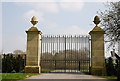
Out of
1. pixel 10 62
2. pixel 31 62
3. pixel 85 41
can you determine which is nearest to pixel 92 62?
pixel 85 41

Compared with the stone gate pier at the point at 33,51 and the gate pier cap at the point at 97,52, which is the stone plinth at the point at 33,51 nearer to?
the stone gate pier at the point at 33,51

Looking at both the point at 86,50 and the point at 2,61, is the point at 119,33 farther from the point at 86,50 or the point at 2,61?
the point at 2,61

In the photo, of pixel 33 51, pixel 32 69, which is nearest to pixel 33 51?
pixel 33 51

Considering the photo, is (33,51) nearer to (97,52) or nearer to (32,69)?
(32,69)

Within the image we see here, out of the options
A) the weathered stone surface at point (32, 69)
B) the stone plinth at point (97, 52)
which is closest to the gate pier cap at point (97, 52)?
the stone plinth at point (97, 52)

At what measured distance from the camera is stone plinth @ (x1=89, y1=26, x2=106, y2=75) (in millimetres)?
14512

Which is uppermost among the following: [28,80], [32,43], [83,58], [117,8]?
[117,8]

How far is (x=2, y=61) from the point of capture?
55.3ft

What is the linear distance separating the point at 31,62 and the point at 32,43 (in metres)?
1.45

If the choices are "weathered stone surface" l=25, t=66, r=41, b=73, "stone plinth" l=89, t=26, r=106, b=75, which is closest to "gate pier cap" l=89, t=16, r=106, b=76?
"stone plinth" l=89, t=26, r=106, b=75

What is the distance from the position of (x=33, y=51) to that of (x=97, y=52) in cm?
482

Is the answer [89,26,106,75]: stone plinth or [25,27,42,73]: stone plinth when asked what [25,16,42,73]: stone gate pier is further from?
[89,26,106,75]: stone plinth

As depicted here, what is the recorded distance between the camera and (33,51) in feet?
50.0

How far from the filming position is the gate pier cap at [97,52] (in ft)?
47.6
